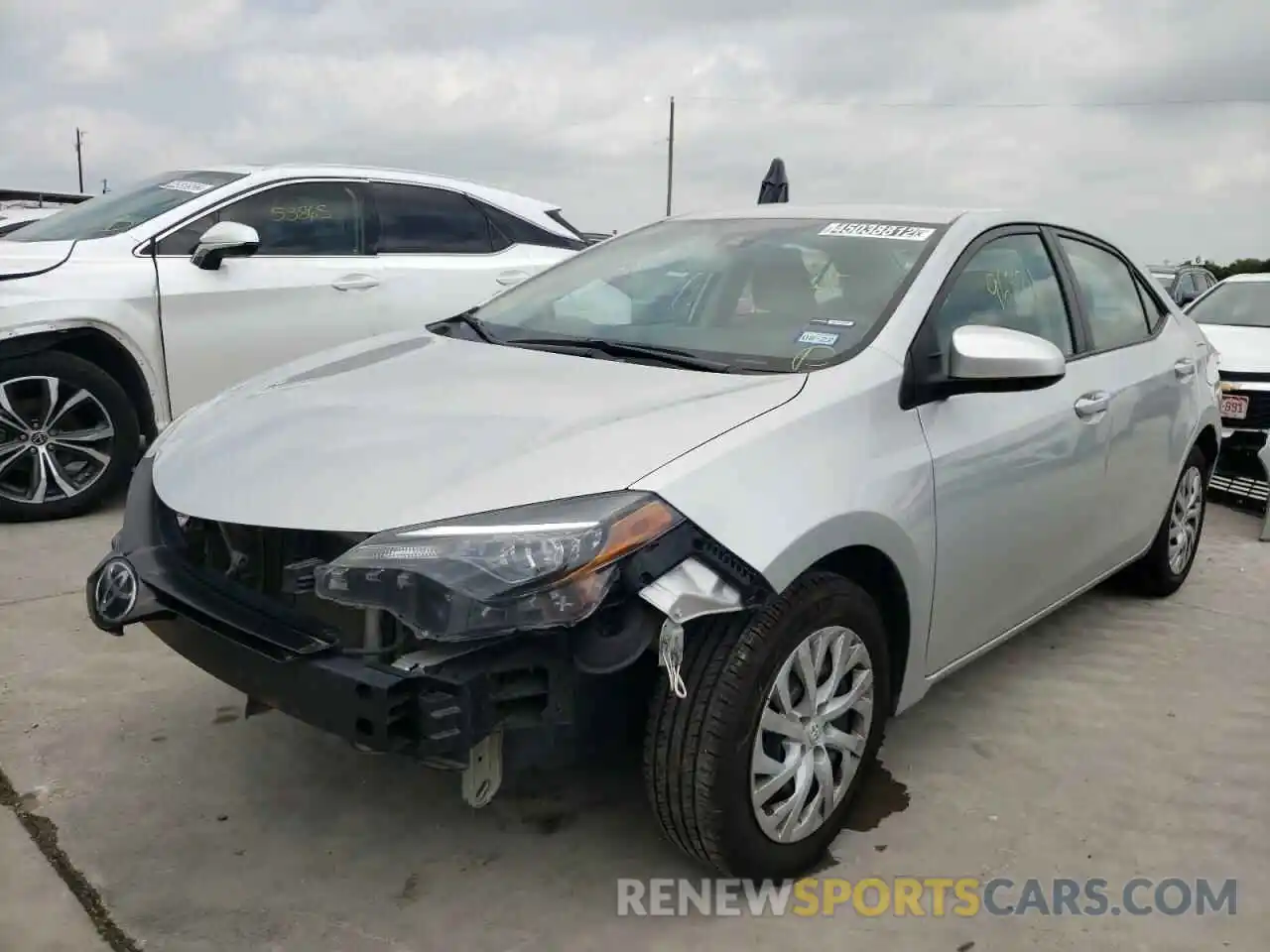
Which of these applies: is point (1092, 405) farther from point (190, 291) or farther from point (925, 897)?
point (190, 291)

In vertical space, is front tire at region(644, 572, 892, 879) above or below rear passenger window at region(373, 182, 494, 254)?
below

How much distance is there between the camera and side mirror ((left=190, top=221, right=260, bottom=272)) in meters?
4.89

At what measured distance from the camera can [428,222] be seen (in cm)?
604

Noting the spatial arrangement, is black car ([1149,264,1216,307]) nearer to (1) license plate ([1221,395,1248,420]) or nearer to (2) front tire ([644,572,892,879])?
(1) license plate ([1221,395,1248,420])

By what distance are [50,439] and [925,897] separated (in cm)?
423

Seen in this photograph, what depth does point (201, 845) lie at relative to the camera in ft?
8.36

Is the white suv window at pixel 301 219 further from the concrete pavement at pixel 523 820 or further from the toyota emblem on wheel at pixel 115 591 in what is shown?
the toyota emblem on wheel at pixel 115 591

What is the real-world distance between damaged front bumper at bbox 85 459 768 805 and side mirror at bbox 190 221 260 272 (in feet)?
9.92

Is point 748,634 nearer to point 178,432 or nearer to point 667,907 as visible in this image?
point 667,907

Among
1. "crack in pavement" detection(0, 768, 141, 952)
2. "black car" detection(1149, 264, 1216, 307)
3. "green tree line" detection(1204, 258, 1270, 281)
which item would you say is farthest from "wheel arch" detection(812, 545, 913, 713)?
"green tree line" detection(1204, 258, 1270, 281)

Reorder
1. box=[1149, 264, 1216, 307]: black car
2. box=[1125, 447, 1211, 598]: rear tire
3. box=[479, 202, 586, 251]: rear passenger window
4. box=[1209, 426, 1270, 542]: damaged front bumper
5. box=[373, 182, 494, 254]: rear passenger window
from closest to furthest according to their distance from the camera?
1. box=[1125, 447, 1211, 598]: rear tire
2. box=[373, 182, 494, 254]: rear passenger window
3. box=[479, 202, 586, 251]: rear passenger window
4. box=[1209, 426, 1270, 542]: damaged front bumper
5. box=[1149, 264, 1216, 307]: black car

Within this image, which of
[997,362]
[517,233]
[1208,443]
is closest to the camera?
[997,362]

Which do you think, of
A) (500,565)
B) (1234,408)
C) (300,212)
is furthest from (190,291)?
(1234,408)

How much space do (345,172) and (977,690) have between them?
4126mm
